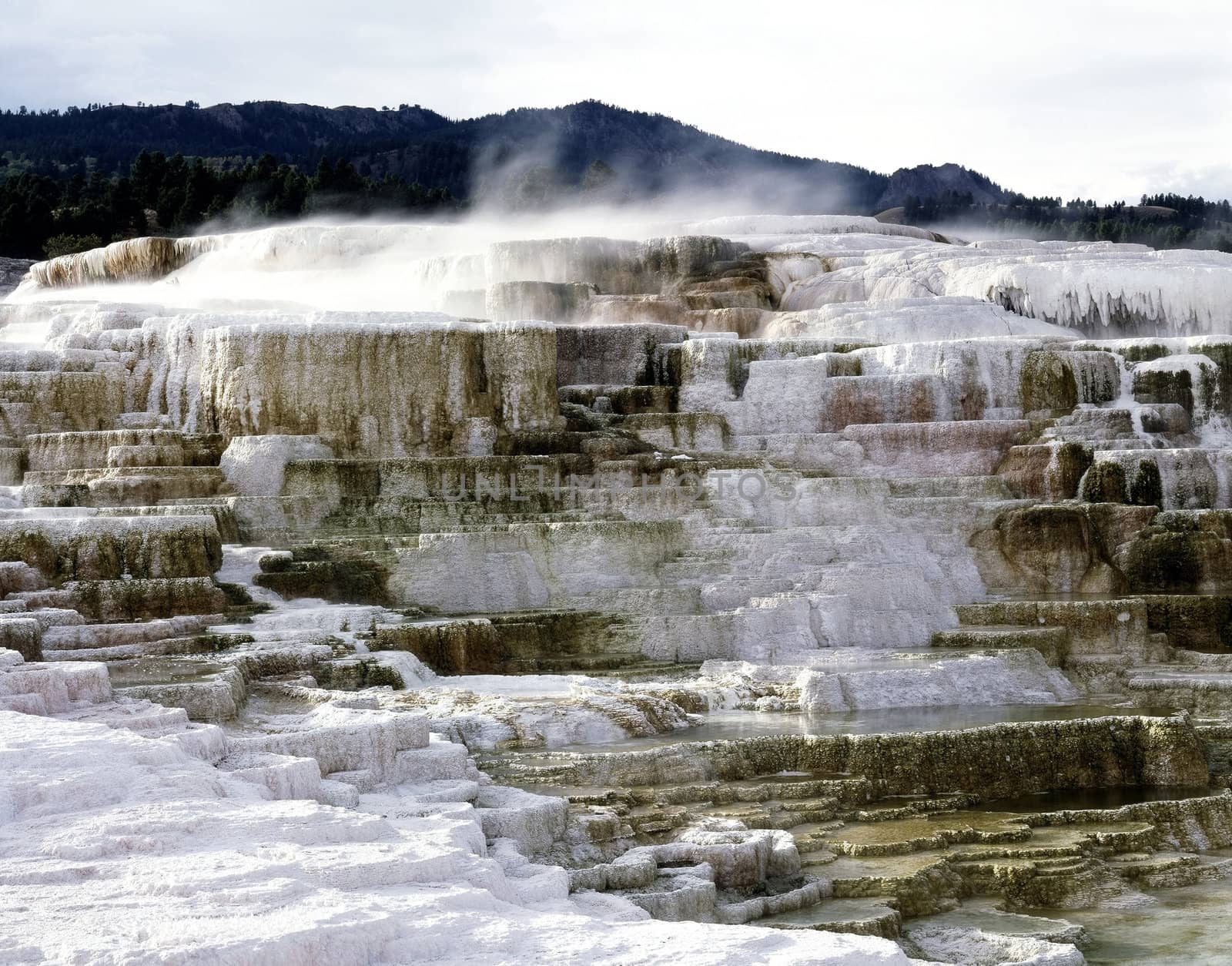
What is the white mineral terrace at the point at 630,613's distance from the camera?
555cm

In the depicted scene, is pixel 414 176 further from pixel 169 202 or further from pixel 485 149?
pixel 169 202

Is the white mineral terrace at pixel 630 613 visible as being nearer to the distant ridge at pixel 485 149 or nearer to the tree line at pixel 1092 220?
the tree line at pixel 1092 220

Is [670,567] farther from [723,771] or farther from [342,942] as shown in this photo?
[342,942]

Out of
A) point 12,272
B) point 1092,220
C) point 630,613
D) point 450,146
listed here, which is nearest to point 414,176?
point 450,146

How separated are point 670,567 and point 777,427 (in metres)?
4.61

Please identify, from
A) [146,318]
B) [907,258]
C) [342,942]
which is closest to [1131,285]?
[907,258]

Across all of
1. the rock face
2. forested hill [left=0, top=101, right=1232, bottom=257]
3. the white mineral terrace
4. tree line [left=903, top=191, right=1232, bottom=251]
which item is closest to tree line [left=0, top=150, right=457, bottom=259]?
forested hill [left=0, top=101, right=1232, bottom=257]

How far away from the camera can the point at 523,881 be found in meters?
6.02

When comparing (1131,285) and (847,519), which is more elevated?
(1131,285)

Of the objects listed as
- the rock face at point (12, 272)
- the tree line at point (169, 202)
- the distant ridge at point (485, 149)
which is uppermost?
the distant ridge at point (485, 149)

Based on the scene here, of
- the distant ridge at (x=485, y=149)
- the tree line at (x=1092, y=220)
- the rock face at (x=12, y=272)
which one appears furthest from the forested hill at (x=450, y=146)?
the rock face at (x=12, y=272)

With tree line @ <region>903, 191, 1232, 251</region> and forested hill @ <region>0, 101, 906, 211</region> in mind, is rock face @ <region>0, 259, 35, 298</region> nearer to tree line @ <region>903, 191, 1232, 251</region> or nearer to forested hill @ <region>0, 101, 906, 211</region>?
tree line @ <region>903, 191, 1232, 251</region>

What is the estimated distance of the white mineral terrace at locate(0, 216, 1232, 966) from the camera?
18.2ft

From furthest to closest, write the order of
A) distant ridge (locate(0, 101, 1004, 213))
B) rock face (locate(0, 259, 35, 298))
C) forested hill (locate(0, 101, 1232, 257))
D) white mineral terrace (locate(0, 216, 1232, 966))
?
distant ridge (locate(0, 101, 1004, 213))
forested hill (locate(0, 101, 1232, 257))
rock face (locate(0, 259, 35, 298))
white mineral terrace (locate(0, 216, 1232, 966))
